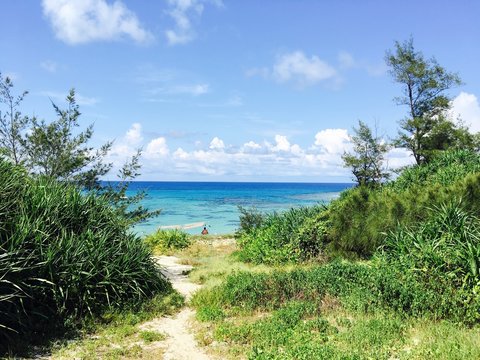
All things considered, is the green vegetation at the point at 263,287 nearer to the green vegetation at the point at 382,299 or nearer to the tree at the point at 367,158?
the green vegetation at the point at 382,299

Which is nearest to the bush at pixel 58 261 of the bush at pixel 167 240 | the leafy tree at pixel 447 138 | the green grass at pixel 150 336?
the green grass at pixel 150 336

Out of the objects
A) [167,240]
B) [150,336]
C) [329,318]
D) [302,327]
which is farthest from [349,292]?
[167,240]

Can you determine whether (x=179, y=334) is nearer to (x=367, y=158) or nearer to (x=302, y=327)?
(x=302, y=327)

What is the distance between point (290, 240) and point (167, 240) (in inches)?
304

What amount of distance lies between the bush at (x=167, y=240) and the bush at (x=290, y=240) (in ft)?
14.5

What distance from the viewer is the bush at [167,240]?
21250 millimetres

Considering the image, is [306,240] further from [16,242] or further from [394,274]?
[16,242]

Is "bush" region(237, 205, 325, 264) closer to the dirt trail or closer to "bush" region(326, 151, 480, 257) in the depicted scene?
"bush" region(326, 151, 480, 257)

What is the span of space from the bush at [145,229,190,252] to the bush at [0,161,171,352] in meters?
9.92

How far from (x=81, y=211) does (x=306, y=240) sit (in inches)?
335

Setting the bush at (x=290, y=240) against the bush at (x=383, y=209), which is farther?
the bush at (x=290, y=240)

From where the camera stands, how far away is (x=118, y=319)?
8867 mm

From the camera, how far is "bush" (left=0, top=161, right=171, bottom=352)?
7863 mm

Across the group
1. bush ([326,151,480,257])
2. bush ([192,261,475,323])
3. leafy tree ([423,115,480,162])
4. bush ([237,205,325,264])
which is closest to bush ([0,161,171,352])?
bush ([192,261,475,323])
